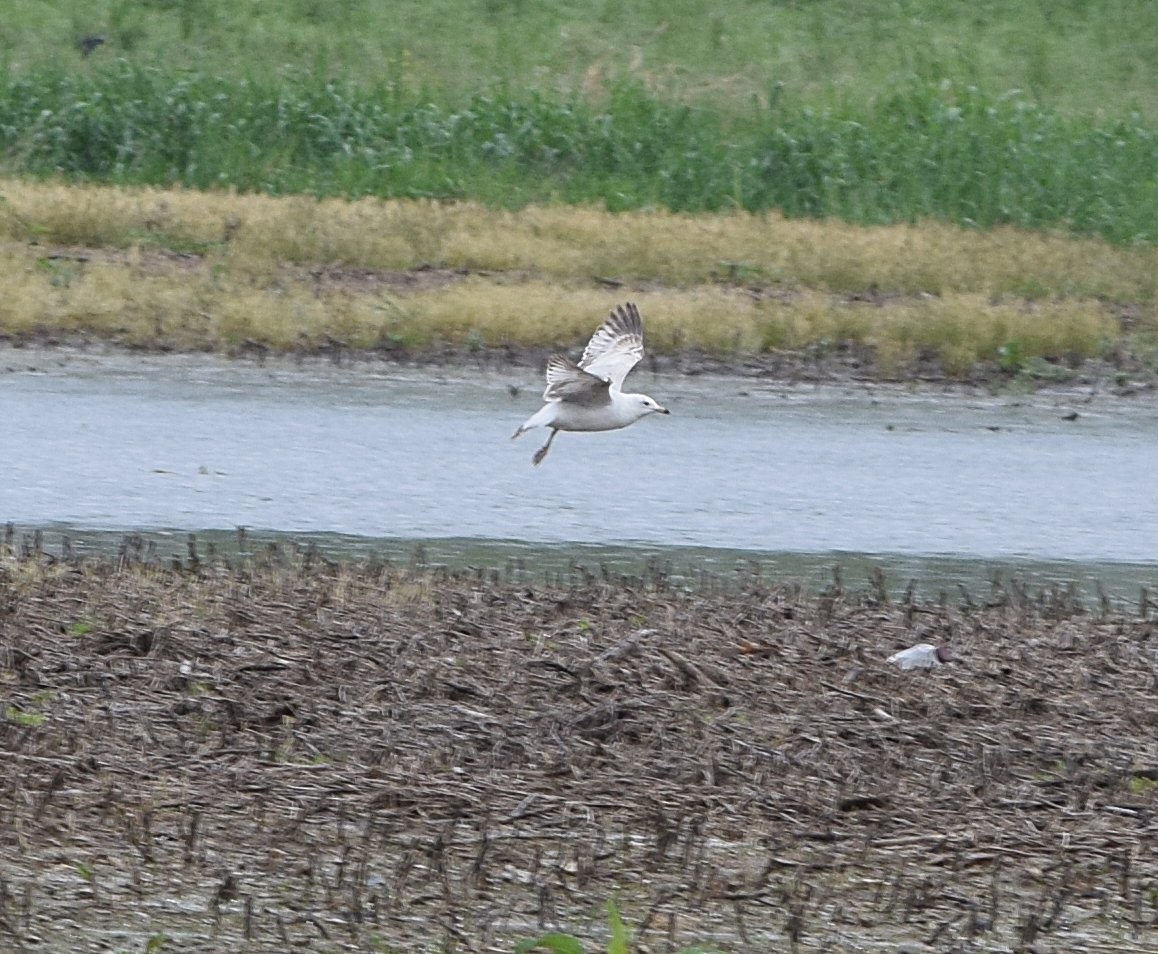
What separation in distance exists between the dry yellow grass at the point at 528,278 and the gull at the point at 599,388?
480cm

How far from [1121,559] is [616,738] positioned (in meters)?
5.14

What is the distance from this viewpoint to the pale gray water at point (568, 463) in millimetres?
10984

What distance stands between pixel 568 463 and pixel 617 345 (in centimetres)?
178

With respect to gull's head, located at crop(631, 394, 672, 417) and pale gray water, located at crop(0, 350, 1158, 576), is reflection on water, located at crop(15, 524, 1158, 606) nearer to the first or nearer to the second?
pale gray water, located at crop(0, 350, 1158, 576)

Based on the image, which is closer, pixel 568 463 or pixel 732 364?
pixel 568 463

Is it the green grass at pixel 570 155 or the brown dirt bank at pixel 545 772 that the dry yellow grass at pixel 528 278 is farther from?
the brown dirt bank at pixel 545 772

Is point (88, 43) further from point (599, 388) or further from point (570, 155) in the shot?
point (599, 388)

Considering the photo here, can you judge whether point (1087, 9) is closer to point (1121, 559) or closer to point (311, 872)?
point (1121, 559)

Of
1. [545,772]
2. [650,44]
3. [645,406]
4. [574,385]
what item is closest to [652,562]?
[574,385]

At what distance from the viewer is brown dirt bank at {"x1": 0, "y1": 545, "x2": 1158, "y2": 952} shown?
16.7ft

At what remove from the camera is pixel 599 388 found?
34.9ft

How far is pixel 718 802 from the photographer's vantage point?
5875mm

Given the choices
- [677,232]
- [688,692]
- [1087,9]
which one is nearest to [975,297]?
[677,232]

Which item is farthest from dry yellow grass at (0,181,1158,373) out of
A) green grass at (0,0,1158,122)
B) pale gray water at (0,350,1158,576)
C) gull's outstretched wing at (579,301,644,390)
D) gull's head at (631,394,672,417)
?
green grass at (0,0,1158,122)
